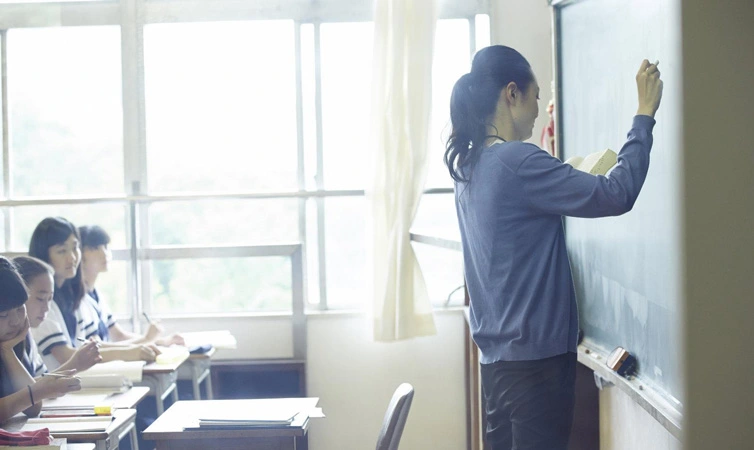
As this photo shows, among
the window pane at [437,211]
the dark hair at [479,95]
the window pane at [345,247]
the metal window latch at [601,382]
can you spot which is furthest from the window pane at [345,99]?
the dark hair at [479,95]

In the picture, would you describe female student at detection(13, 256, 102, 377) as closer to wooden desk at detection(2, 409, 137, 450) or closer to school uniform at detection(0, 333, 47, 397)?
school uniform at detection(0, 333, 47, 397)

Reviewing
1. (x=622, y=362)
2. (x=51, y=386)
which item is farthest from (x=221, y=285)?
(x=622, y=362)

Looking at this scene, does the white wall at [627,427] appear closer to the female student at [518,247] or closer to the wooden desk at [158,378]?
the female student at [518,247]

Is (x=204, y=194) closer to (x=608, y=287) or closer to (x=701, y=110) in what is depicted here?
(x=608, y=287)

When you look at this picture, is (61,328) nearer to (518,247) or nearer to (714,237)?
(518,247)

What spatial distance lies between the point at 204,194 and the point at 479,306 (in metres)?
2.56

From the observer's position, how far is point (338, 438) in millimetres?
3842

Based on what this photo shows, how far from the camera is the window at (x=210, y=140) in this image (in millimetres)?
3881

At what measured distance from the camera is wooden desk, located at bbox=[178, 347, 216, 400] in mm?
3309

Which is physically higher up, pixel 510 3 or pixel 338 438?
pixel 510 3

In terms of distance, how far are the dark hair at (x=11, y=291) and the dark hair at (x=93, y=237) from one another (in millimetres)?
1204

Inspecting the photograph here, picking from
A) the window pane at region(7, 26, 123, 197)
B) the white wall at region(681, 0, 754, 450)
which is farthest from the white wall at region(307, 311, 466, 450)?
the white wall at region(681, 0, 754, 450)

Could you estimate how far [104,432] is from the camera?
2127 millimetres

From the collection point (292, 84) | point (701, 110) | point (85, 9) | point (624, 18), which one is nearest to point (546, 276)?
point (624, 18)
